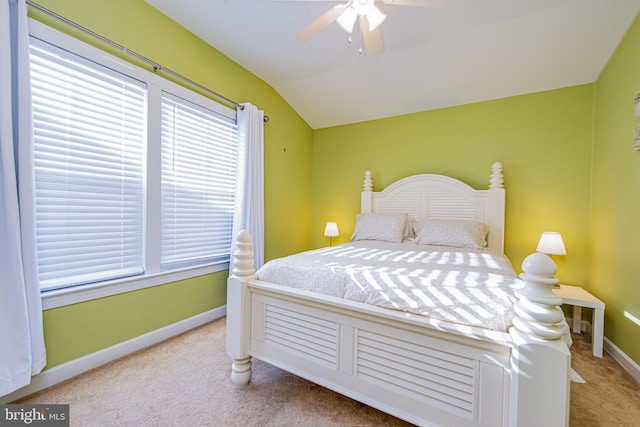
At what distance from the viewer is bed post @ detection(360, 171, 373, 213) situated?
137 inches

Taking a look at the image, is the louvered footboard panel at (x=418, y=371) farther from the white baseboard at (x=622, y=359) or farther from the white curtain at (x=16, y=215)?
the white curtain at (x=16, y=215)

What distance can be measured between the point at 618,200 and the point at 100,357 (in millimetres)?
4008

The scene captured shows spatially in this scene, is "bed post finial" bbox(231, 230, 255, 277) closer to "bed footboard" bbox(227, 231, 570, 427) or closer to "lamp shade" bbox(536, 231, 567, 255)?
"bed footboard" bbox(227, 231, 570, 427)

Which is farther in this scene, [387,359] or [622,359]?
[622,359]

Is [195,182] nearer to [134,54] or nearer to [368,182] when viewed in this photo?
[134,54]

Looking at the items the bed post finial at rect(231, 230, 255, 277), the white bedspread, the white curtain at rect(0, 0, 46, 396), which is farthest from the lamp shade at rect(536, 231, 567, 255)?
the white curtain at rect(0, 0, 46, 396)

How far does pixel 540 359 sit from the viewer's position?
0.87m

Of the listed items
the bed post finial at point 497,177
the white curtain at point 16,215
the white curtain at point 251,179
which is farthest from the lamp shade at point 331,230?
Answer: the white curtain at point 16,215

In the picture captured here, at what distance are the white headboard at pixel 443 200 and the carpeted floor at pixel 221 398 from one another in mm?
1395

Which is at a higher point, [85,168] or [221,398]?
[85,168]

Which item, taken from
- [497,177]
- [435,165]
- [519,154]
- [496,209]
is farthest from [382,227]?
[519,154]


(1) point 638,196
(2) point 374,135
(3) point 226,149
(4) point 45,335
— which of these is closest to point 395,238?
(2) point 374,135

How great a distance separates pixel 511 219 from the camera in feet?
9.27

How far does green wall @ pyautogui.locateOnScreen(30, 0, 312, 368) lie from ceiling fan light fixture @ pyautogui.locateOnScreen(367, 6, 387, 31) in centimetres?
165
